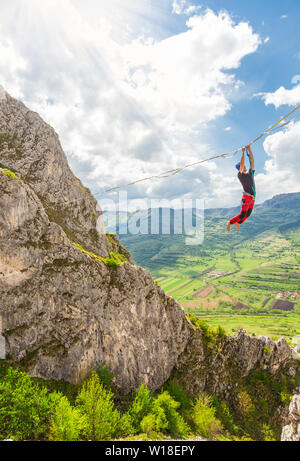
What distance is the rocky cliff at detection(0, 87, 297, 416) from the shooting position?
30.1m

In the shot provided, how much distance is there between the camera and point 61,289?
33.7 m

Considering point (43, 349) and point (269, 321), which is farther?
point (269, 321)

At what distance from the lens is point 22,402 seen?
25.2 meters

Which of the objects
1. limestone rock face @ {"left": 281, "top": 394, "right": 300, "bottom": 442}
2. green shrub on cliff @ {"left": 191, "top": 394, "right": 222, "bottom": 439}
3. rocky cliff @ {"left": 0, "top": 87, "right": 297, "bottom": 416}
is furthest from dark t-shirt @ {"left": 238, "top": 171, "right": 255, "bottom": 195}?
green shrub on cliff @ {"left": 191, "top": 394, "right": 222, "bottom": 439}

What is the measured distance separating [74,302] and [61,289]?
118 inches

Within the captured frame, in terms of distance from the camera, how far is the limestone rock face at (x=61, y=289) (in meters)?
29.9

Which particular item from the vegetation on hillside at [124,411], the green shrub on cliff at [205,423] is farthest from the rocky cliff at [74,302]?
the green shrub on cliff at [205,423]

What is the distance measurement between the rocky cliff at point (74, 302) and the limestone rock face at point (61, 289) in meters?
0.14

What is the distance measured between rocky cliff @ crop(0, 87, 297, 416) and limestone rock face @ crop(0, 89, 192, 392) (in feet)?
0.47

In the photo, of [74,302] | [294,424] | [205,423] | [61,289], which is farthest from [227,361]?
[61,289]
